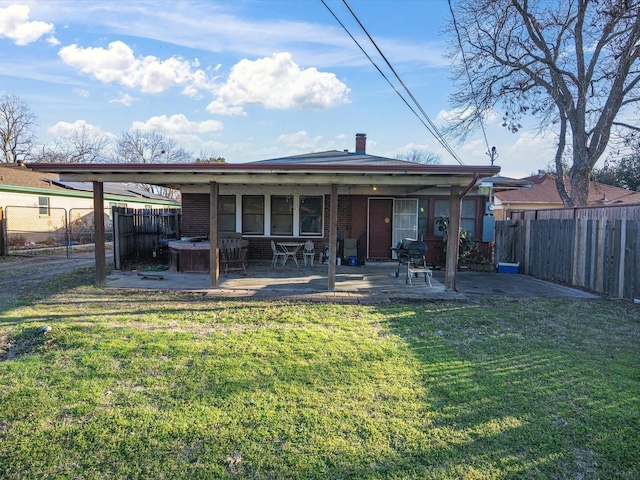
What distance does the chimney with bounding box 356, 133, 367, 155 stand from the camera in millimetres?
14508

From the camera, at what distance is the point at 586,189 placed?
14.1 m

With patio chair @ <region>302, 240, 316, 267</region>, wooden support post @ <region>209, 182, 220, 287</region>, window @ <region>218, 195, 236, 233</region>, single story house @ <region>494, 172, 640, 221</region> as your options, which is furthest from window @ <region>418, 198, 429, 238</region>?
single story house @ <region>494, 172, 640, 221</region>

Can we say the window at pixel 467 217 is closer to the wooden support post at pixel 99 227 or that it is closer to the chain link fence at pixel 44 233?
the wooden support post at pixel 99 227

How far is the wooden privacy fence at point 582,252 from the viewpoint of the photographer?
7.50 meters

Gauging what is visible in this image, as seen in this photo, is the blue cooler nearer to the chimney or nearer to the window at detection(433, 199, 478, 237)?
the window at detection(433, 199, 478, 237)

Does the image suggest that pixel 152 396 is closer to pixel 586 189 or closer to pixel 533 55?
pixel 586 189

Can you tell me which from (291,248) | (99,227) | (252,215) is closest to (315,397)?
(99,227)

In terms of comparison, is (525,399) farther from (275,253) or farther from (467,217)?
(467,217)

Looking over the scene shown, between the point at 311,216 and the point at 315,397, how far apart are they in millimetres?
9259

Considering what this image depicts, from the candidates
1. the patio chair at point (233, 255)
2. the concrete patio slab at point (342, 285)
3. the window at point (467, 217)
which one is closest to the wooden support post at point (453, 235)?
the concrete patio slab at point (342, 285)

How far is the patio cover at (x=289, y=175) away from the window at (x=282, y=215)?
444cm

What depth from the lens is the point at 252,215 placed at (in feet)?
40.3

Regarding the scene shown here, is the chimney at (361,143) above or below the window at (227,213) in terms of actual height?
above

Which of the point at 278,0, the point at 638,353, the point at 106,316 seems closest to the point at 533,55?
the point at 278,0
